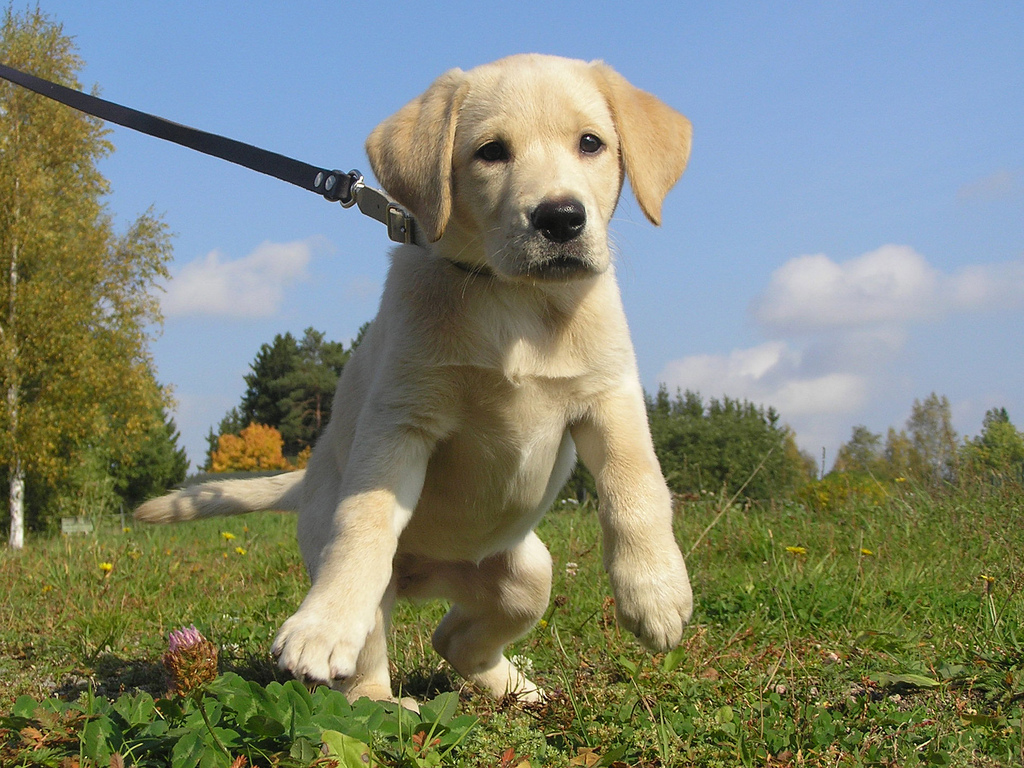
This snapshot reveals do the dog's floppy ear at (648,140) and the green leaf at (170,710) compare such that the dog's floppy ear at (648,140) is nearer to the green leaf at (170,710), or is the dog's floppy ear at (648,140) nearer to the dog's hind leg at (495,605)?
the dog's hind leg at (495,605)

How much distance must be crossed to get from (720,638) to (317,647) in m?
1.92

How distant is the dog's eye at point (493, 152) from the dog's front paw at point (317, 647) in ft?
5.16

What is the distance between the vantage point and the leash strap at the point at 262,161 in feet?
11.1

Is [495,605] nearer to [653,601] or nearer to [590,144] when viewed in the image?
[653,601]

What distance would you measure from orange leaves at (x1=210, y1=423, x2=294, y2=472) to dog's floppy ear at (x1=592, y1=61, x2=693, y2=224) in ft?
168

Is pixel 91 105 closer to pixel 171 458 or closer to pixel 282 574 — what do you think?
pixel 282 574

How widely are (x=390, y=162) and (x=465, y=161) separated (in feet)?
0.90

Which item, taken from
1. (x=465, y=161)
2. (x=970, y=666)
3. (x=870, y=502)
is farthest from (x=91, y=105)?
(x=870, y=502)

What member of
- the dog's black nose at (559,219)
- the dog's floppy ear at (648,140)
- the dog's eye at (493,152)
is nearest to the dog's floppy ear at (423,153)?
the dog's eye at (493,152)

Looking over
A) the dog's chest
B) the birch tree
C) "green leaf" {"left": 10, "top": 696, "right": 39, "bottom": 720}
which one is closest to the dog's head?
the dog's chest

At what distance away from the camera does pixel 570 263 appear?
2.74 m

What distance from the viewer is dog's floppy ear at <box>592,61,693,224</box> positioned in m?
3.09

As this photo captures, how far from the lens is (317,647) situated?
2.37 meters

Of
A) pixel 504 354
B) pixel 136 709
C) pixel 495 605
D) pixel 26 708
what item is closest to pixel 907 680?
pixel 495 605
